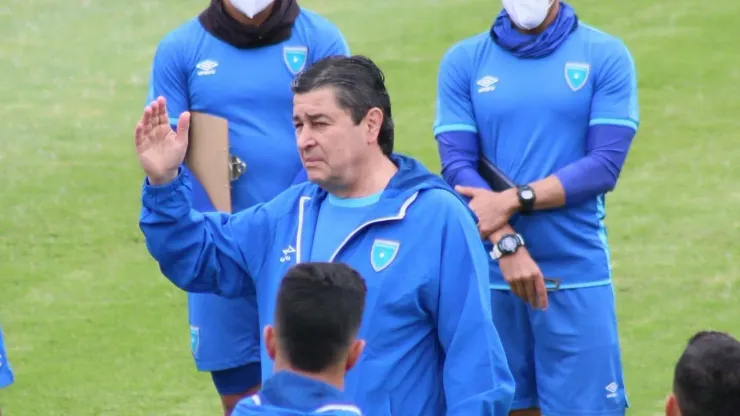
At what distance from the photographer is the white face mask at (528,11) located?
5684 mm

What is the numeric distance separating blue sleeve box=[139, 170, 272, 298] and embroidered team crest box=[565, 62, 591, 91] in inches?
67.0

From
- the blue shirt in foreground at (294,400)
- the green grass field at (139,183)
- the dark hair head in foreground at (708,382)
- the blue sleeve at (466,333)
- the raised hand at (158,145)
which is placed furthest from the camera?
the green grass field at (139,183)

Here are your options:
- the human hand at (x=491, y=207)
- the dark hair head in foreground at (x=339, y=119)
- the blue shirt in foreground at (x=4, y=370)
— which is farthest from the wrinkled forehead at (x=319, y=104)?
the blue shirt in foreground at (x=4, y=370)

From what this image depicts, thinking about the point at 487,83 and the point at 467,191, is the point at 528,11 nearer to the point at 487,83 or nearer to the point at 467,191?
the point at 487,83

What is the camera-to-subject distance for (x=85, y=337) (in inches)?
352

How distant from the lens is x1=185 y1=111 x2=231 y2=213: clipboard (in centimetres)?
559

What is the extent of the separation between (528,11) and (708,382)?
2501 mm

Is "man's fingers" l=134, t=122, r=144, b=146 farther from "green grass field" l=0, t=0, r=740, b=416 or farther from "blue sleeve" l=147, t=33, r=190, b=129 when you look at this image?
"green grass field" l=0, t=0, r=740, b=416

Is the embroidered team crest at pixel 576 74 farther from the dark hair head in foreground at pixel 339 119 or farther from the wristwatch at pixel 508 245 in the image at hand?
the dark hair head in foreground at pixel 339 119

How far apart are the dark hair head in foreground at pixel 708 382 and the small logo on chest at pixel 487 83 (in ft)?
7.43

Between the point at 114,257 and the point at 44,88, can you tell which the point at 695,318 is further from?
the point at 44,88

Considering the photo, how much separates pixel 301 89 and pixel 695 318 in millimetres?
5261

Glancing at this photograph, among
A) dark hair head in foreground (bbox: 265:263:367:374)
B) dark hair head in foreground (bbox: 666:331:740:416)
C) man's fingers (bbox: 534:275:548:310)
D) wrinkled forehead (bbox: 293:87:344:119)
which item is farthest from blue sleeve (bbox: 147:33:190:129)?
dark hair head in foreground (bbox: 666:331:740:416)

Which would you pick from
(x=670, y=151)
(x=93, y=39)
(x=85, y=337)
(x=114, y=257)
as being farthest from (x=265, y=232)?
(x=93, y=39)
